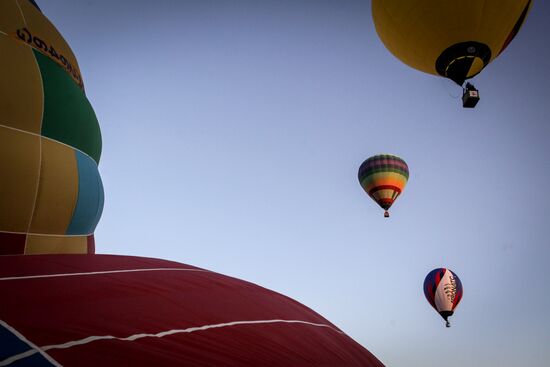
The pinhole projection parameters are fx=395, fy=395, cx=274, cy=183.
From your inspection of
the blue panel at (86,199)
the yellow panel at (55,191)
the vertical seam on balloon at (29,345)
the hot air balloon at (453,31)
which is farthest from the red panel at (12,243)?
the hot air balloon at (453,31)

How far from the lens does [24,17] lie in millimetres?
4773

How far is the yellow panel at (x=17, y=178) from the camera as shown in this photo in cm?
386

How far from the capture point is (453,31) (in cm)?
805

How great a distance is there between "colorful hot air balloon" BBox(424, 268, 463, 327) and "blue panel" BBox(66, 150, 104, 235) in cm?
1722

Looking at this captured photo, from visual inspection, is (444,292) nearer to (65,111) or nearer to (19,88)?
(65,111)

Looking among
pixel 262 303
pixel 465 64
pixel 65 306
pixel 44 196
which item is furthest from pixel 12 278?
pixel 465 64

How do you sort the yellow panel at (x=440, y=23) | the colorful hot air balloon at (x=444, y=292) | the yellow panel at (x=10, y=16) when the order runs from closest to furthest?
the yellow panel at (x=10, y=16) → the yellow panel at (x=440, y=23) → the colorful hot air balloon at (x=444, y=292)

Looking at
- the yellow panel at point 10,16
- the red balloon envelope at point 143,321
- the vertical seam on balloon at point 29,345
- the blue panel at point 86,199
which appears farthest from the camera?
the blue panel at point 86,199

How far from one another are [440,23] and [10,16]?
747 centimetres

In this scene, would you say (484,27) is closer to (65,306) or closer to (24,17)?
(24,17)

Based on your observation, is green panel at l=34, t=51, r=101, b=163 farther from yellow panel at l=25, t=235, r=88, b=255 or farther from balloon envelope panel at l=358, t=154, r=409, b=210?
balloon envelope panel at l=358, t=154, r=409, b=210

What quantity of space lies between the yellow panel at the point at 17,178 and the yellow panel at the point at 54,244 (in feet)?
0.61

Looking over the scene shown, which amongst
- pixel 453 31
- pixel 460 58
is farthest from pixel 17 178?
pixel 460 58

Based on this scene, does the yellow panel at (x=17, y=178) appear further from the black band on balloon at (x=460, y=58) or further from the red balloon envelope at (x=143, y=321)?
the black band on balloon at (x=460, y=58)
